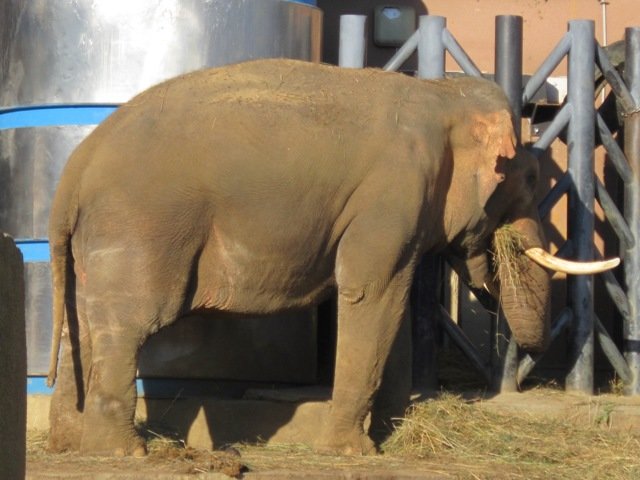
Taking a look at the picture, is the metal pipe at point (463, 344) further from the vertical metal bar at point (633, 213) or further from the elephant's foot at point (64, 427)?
the elephant's foot at point (64, 427)

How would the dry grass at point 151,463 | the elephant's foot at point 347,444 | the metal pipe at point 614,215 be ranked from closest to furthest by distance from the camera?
the dry grass at point 151,463 < the elephant's foot at point 347,444 < the metal pipe at point 614,215

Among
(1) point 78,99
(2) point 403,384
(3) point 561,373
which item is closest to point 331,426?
(2) point 403,384

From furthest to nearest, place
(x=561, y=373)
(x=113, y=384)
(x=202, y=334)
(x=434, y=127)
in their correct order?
(x=561, y=373) → (x=202, y=334) → (x=434, y=127) → (x=113, y=384)

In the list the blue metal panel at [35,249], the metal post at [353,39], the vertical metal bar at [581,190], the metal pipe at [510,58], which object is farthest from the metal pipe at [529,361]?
the blue metal panel at [35,249]

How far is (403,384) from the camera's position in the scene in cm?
891

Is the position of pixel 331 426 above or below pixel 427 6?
below

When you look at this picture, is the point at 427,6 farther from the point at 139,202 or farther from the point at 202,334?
the point at 139,202

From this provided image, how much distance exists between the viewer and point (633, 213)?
10.1 metres

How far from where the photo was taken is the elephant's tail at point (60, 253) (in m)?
7.98

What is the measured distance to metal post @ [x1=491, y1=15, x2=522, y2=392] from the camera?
9.69 metres

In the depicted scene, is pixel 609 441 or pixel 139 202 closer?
pixel 139 202

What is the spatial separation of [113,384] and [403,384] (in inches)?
75.3

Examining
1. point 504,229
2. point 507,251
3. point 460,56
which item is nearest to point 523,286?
A: point 507,251

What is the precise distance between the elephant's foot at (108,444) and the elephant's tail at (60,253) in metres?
0.50
